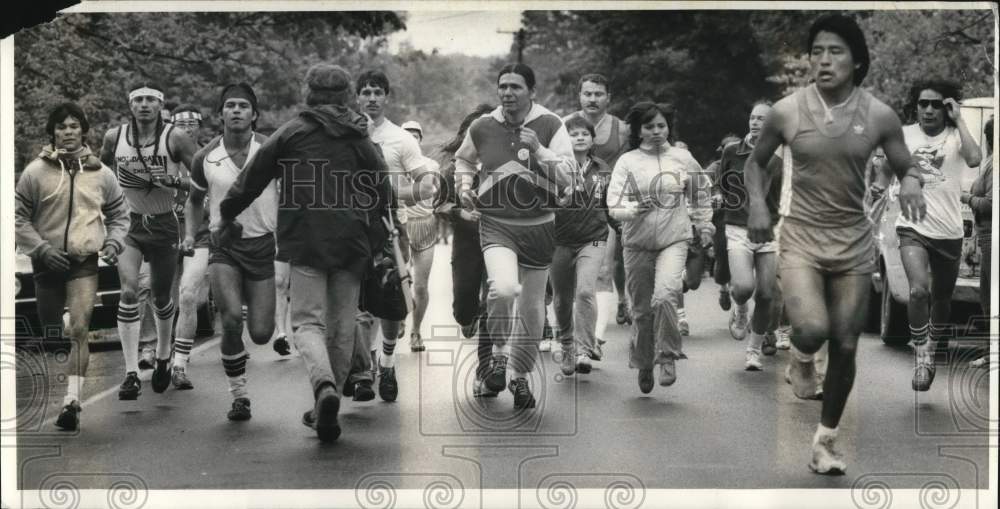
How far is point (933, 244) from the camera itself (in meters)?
11.0

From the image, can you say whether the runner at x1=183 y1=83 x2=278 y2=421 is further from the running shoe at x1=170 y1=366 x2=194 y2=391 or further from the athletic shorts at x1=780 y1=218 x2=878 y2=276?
the athletic shorts at x1=780 y1=218 x2=878 y2=276

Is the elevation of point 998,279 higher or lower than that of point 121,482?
higher

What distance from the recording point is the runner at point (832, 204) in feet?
30.0

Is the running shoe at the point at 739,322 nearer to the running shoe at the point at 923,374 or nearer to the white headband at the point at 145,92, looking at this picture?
the running shoe at the point at 923,374

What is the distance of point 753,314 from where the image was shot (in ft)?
39.1

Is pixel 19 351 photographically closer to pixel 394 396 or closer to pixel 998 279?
pixel 394 396

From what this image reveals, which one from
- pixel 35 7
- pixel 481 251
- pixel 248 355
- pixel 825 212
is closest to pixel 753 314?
pixel 481 251

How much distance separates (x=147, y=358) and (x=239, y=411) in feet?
5.27

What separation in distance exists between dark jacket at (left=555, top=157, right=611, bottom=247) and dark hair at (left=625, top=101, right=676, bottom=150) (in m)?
0.58

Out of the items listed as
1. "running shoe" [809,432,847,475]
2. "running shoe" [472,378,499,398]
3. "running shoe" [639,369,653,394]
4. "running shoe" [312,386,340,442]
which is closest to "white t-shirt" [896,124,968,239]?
"running shoe" [639,369,653,394]

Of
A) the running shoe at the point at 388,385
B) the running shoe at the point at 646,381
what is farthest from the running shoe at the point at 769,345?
the running shoe at the point at 388,385

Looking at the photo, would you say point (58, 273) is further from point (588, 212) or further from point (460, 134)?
point (588, 212)

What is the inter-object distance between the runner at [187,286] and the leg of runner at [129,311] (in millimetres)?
262

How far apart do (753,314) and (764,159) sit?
2.77 m
